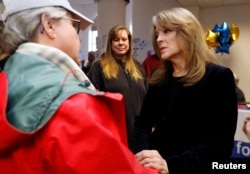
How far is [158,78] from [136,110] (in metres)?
1.11

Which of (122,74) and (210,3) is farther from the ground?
(210,3)

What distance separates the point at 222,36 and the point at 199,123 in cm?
406

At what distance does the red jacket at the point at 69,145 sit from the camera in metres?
0.66

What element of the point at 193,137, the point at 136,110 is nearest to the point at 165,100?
the point at 193,137

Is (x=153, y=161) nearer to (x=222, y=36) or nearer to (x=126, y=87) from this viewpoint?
(x=126, y=87)

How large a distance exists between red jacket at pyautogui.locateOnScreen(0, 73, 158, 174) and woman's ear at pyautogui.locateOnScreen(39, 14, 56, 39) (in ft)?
0.84

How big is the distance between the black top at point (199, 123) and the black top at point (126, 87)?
118 cm

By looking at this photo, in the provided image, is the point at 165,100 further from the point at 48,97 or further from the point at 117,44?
the point at 117,44

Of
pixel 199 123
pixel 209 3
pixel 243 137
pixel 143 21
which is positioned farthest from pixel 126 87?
pixel 209 3

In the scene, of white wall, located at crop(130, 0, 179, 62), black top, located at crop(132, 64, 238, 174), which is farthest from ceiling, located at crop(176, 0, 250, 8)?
black top, located at crop(132, 64, 238, 174)

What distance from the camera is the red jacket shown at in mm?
660

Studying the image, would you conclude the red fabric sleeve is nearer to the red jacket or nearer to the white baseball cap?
the red jacket

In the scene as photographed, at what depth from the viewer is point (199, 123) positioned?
1292 mm

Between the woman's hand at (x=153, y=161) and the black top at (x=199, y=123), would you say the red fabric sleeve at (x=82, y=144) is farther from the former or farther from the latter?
the black top at (x=199, y=123)
